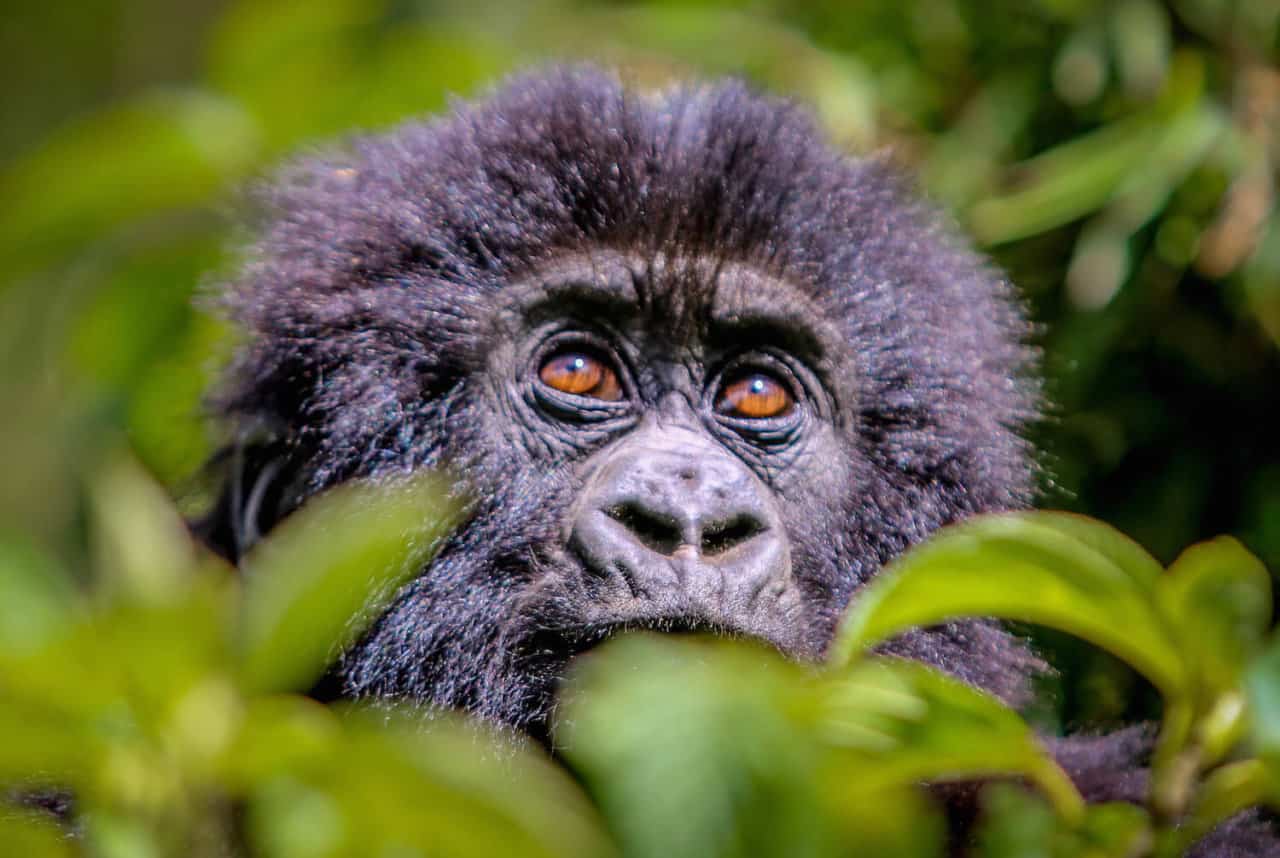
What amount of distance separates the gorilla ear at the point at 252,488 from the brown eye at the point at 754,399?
35.2 inches

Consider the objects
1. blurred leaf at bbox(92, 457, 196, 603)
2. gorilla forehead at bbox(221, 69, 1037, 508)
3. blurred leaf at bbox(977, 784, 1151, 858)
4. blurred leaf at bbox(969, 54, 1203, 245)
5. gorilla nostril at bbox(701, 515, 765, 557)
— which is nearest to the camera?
blurred leaf at bbox(92, 457, 196, 603)

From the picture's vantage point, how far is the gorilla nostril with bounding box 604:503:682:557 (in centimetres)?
244

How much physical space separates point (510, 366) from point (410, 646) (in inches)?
24.1

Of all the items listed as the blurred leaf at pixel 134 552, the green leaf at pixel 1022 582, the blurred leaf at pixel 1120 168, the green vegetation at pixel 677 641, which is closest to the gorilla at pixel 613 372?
the green vegetation at pixel 677 641

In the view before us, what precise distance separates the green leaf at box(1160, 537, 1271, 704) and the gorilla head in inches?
54.1

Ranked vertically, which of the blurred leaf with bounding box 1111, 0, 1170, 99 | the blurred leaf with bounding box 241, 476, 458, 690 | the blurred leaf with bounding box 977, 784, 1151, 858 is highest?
the blurred leaf with bounding box 1111, 0, 1170, 99

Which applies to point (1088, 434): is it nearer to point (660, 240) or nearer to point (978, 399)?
point (978, 399)

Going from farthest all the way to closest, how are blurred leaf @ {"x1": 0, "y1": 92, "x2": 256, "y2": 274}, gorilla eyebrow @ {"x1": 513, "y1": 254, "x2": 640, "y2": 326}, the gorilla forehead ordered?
gorilla eyebrow @ {"x1": 513, "y1": 254, "x2": 640, "y2": 326} → the gorilla forehead → blurred leaf @ {"x1": 0, "y1": 92, "x2": 256, "y2": 274}

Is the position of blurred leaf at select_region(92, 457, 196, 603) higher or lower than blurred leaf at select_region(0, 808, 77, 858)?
higher

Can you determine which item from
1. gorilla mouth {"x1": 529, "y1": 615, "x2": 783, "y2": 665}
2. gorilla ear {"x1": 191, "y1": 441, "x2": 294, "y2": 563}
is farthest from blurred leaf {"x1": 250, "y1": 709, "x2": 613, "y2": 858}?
gorilla ear {"x1": 191, "y1": 441, "x2": 294, "y2": 563}

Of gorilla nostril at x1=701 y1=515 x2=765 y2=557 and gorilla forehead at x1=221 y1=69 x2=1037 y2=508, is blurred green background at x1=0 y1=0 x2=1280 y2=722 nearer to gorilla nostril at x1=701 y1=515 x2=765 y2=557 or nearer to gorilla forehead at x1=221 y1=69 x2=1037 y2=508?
gorilla forehead at x1=221 y1=69 x2=1037 y2=508

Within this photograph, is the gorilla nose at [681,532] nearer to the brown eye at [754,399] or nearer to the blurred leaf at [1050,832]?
the brown eye at [754,399]

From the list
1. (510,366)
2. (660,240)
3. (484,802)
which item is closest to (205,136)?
(510,366)

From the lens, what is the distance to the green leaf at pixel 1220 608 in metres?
1.10
